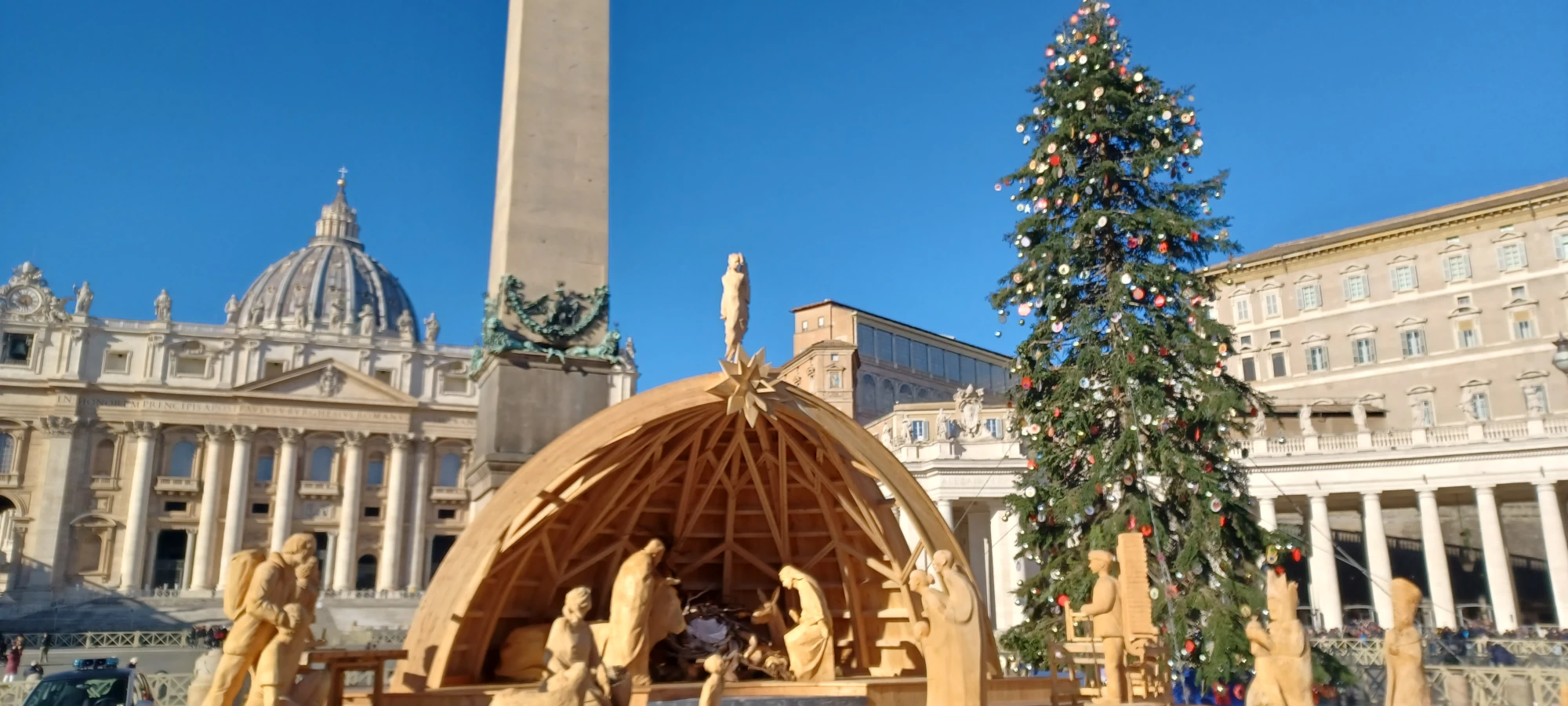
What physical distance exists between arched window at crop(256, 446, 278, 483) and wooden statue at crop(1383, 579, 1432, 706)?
234 feet

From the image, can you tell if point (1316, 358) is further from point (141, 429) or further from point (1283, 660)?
point (141, 429)

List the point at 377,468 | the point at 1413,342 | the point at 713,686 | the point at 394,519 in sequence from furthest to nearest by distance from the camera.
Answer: the point at 377,468, the point at 394,519, the point at 1413,342, the point at 713,686

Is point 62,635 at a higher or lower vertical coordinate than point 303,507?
lower

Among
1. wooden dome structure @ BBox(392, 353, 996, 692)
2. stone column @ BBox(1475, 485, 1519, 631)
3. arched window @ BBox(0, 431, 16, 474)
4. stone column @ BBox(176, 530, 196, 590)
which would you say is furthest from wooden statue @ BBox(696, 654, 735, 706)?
arched window @ BBox(0, 431, 16, 474)

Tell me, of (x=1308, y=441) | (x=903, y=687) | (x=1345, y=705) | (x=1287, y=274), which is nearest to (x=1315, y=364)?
(x=1287, y=274)

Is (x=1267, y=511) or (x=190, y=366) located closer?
(x=1267, y=511)

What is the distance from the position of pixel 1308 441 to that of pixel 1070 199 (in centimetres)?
2462

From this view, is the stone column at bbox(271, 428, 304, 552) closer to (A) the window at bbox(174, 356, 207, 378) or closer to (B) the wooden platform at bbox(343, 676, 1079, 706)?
(A) the window at bbox(174, 356, 207, 378)

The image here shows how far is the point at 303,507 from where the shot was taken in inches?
2717

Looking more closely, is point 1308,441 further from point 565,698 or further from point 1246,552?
point 565,698

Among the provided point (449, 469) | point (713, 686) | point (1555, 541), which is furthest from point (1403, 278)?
point (449, 469)

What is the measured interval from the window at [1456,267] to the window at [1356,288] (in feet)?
10.1

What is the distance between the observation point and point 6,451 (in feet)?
212

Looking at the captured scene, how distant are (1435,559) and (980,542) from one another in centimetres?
1514
